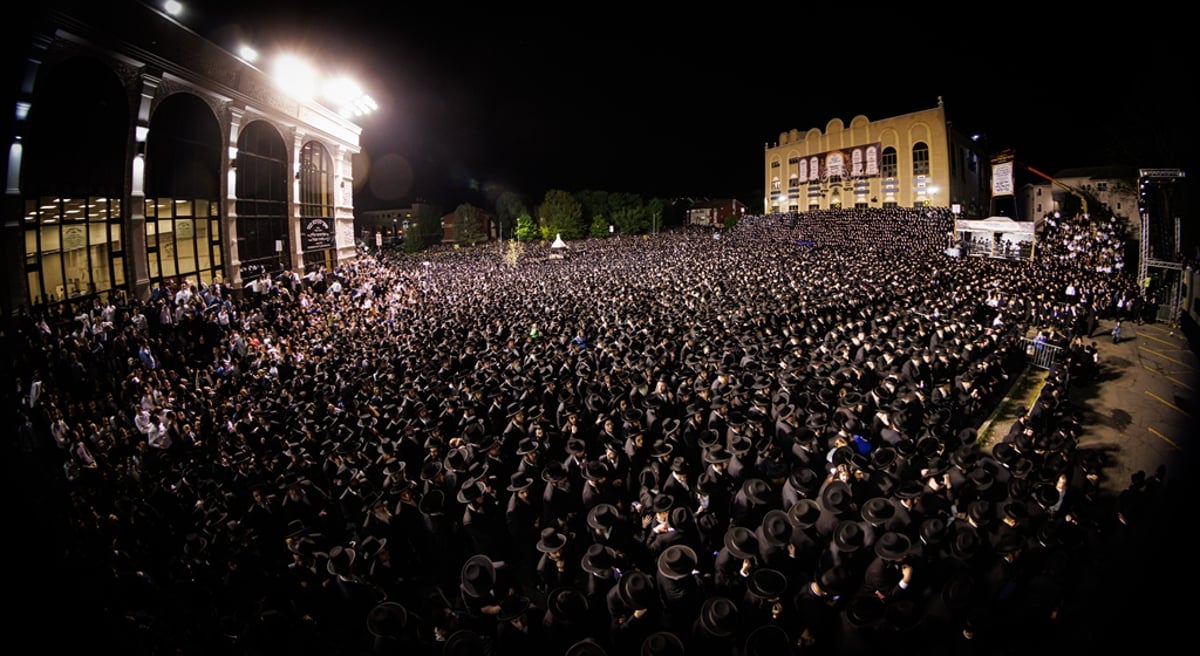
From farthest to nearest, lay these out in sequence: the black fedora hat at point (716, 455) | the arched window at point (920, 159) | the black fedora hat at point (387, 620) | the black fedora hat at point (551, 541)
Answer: the arched window at point (920, 159)
the black fedora hat at point (716, 455)
the black fedora hat at point (551, 541)
the black fedora hat at point (387, 620)

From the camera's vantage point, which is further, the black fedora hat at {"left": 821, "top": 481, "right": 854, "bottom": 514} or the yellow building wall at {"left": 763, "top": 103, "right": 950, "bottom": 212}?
the yellow building wall at {"left": 763, "top": 103, "right": 950, "bottom": 212}

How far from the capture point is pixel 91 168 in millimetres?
15328

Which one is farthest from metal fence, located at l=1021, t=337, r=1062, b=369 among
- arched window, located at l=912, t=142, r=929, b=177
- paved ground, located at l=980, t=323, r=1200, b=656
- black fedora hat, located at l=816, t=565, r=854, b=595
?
arched window, located at l=912, t=142, r=929, b=177

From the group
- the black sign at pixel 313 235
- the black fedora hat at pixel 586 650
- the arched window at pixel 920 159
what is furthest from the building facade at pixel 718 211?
the black fedora hat at pixel 586 650

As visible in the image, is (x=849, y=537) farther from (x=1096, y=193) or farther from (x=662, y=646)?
(x=1096, y=193)

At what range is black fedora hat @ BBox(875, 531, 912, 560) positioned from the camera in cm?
484

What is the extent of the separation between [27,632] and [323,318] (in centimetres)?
2059

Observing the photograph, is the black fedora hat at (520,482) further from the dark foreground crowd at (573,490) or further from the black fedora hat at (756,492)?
the black fedora hat at (756,492)

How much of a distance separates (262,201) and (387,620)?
83.5 ft

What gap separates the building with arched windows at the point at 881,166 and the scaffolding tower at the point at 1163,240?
16.4 m

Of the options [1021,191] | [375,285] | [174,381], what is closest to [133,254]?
[174,381]

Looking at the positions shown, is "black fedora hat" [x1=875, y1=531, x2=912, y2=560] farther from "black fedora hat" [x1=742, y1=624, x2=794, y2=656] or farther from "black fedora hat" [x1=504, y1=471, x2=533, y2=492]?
"black fedora hat" [x1=504, y1=471, x2=533, y2=492]

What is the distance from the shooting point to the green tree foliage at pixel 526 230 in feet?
255

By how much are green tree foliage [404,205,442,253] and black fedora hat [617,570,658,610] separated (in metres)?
70.7
